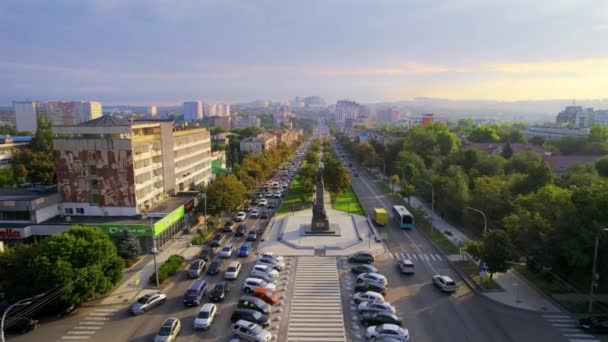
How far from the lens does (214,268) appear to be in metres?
32.3

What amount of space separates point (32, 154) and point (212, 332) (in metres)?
50.8

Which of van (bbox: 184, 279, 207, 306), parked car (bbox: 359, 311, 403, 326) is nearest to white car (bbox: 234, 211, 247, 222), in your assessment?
van (bbox: 184, 279, 207, 306)

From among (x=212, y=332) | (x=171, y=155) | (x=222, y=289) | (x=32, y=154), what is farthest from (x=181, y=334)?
(x=32, y=154)

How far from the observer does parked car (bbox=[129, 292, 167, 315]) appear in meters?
25.3

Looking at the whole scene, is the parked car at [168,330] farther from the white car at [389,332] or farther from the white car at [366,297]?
the white car at [366,297]

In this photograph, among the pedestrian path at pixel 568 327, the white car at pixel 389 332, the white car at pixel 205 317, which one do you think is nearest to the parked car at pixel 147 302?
the white car at pixel 205 317

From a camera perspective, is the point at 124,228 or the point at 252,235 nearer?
the point at 124,228

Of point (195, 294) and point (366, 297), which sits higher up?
point (195, 294)

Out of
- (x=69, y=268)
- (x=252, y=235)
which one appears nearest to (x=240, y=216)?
(x=252, y=235)

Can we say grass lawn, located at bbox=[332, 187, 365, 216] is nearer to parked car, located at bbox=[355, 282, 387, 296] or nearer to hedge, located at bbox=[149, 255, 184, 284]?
parked car, located at bbox=[355, 282, 387, 296]

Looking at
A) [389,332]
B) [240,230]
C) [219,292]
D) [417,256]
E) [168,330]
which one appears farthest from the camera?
[240,230]

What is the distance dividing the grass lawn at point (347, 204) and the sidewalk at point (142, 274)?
73.5ft

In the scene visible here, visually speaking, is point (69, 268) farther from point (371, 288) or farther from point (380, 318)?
point (371, 288)

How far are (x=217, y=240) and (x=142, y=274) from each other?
9142mm
